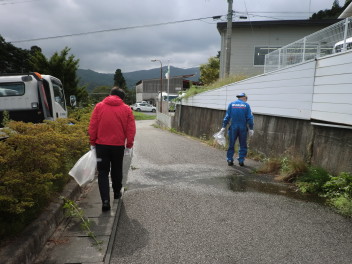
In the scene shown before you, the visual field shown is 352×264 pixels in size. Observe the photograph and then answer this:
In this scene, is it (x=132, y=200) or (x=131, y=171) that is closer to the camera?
(x=132, y=200)

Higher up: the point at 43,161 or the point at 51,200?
the point at 43,161

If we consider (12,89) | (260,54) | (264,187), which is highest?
(260,54)

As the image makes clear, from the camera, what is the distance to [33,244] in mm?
2549

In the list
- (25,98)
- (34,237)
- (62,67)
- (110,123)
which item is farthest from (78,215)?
(62,67)

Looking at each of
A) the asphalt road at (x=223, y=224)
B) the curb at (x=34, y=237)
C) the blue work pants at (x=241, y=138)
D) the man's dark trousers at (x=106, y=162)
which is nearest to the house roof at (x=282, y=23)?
the blue work pants at (x=241, y=138)

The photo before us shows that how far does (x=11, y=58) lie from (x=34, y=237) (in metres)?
38.9

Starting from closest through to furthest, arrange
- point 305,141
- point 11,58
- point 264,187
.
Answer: point 264,187
point 305,141
point 11,58

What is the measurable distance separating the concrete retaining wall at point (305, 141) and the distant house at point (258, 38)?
12.2m

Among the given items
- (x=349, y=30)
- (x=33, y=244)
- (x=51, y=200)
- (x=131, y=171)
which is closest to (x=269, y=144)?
(x=349, y=30)

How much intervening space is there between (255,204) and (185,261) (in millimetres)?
1856

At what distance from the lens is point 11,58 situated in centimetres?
3459

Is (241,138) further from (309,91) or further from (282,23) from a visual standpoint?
(282,23)

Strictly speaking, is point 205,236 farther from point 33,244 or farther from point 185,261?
point 33,244

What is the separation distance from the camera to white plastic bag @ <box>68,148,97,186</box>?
12.3 ft
